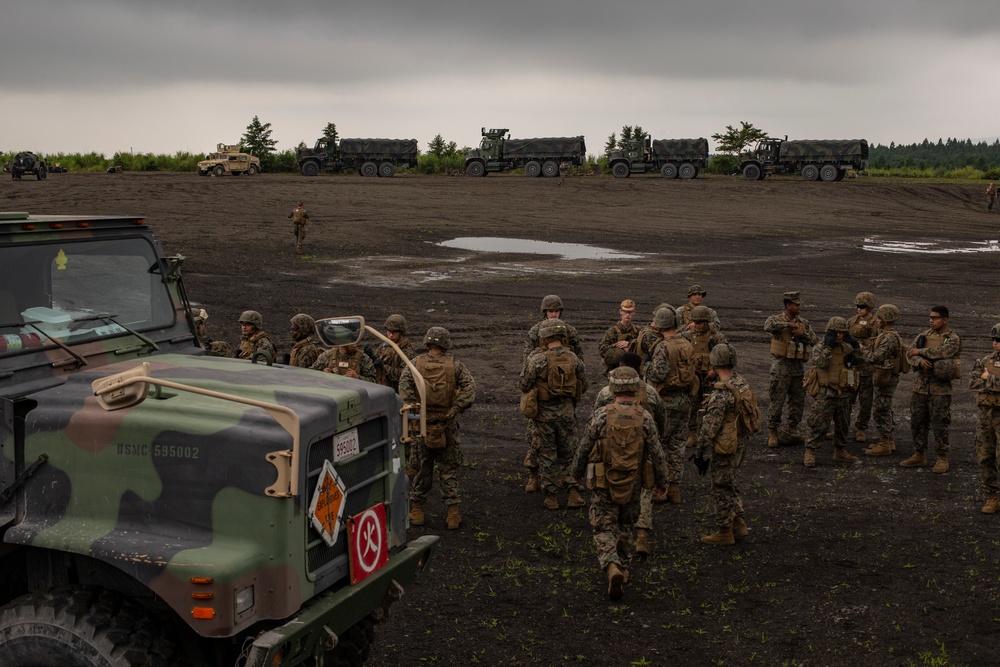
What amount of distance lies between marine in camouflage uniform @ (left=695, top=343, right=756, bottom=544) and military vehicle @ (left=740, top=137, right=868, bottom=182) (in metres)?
44.1

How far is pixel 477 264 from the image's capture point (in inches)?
1107

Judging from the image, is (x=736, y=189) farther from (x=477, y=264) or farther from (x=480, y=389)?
(x=480, y=389)

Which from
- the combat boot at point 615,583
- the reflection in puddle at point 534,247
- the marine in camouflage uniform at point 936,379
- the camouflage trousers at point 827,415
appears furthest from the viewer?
the reflection in puddle at point 534,247

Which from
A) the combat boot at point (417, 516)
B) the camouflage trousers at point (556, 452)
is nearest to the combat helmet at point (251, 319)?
the combat boot at point (417, 516)

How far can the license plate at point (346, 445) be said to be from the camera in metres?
5.39

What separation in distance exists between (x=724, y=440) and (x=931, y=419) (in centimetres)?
401

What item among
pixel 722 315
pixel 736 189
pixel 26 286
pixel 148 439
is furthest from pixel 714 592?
pixel 736 189

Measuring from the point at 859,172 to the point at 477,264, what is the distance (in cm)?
3484

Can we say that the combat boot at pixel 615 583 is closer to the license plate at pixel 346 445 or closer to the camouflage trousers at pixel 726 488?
the camouflage trousers at pixel 726 488

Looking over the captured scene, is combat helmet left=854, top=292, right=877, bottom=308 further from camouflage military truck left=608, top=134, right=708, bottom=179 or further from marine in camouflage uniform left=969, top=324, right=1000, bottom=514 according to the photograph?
camouflage military truck left=608, top=134, right=708, bottom=179

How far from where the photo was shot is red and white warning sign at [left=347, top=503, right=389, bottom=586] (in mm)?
5566

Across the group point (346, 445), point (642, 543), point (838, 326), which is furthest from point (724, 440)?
point (346, 445)

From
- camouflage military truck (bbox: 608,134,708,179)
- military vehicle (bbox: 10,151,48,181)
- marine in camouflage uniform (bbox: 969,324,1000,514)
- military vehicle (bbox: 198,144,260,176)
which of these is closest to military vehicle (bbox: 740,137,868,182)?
camouflage military truck (bbox: 608,134,708,179)

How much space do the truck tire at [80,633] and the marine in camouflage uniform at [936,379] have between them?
9574 mm
